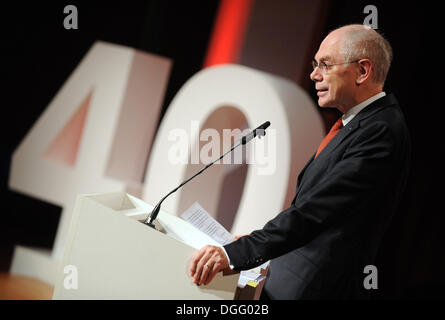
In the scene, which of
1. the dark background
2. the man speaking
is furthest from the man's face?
the dark background

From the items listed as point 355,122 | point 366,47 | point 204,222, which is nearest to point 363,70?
point 366,47

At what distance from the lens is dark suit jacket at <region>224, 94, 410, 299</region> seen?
159cm

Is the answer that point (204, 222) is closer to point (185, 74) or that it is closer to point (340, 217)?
point (340, 217)

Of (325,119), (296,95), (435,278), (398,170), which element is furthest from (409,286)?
(398,170)

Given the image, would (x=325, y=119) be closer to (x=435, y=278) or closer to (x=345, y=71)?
(x=435, y=278)

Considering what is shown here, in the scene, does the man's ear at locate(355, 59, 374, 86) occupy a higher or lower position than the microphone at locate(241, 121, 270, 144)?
higher

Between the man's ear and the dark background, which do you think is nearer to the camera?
the man's ear

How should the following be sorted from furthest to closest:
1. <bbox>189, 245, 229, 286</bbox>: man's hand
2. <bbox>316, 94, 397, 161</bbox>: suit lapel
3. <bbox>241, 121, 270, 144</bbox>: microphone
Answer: <bbox>241, 121, 270, 144</bbox>: microphone < <bbox>316, 94, 397, 161</bbox>: suit lapel < <bbox>189, 245, 229, 286</bbox>: man's hand

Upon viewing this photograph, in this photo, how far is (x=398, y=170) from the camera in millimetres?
1658

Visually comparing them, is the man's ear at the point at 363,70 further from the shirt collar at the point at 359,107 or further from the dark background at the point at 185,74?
the dark background at the point at 185,74

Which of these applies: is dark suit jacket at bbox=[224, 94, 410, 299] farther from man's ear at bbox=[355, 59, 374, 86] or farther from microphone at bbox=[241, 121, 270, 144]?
microphone at bbox=[241, 121, 270, 144]

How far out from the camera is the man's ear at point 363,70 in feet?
5.73

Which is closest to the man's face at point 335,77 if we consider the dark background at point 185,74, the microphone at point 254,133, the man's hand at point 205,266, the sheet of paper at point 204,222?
the microphone at point 254,133

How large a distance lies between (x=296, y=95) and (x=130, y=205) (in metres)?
2.05
